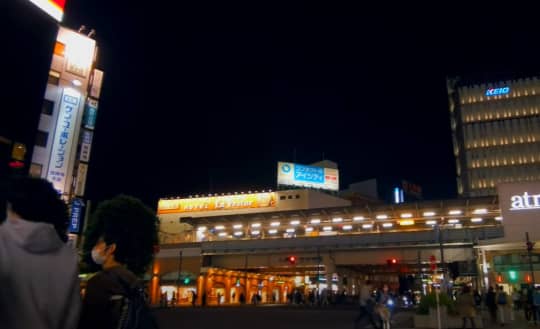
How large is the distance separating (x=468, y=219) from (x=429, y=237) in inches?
306

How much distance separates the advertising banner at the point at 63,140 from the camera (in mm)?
28250

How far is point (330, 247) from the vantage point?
4425 cm

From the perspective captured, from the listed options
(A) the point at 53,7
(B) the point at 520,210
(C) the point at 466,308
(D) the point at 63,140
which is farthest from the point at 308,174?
(C) the point at 466,308

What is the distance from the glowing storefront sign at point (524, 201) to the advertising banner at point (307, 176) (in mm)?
34486

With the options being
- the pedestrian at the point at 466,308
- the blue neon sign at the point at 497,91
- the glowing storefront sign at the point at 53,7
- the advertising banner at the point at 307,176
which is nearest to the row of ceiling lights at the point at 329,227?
the advertising banner at the point at 307,176

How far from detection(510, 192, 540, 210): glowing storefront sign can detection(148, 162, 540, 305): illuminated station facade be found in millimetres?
124

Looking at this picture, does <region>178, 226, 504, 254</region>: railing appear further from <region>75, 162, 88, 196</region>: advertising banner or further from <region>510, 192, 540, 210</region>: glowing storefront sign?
<region>75, 162, 88, 196</region>: advertising banner

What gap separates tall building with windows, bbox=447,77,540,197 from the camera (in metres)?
86.1

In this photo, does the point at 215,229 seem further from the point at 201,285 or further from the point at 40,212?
the point at 40,212

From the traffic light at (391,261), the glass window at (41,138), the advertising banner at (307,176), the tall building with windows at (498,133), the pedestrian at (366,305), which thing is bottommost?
the pedestrian at (366,305)

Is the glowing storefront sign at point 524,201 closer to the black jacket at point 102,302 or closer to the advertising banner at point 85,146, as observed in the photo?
the advertising banner at point 85,146

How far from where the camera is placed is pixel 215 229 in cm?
5619

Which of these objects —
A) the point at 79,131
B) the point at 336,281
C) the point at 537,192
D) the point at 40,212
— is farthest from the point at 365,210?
the point at 40,212

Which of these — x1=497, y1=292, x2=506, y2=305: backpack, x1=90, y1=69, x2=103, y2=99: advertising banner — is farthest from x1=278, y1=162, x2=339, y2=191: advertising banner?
x1=497, y1=292, x2=506, y2=305: backpack
